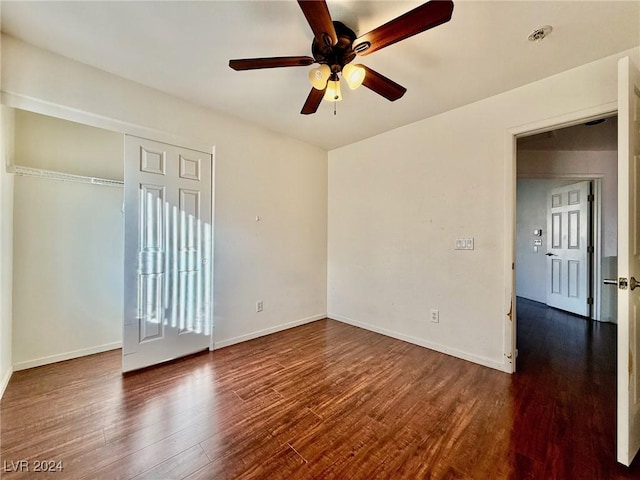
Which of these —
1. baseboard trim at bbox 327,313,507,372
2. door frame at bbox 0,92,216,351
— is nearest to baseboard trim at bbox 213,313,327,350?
door frame at bbox 0,92,216,351

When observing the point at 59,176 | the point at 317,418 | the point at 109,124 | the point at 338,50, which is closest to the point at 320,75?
the point at 338,50

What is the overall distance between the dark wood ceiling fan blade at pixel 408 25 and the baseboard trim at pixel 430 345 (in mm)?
2724

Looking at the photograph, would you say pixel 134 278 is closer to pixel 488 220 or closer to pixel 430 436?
pixel 430 436

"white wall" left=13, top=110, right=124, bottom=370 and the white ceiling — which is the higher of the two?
the white ceiling

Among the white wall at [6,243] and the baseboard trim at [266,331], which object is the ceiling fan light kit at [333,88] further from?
the baseboard trim at [266,331]

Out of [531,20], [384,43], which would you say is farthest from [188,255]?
[531,20]

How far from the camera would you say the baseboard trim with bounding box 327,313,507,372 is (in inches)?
99.5

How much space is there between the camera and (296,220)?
3711 millimetres

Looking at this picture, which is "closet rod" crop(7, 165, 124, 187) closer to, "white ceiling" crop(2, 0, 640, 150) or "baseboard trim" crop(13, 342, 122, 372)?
"white ceiling" crop(2, 0, 640, 150)

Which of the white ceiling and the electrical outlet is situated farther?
the electrical outlet

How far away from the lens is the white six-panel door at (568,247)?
13.6 ft

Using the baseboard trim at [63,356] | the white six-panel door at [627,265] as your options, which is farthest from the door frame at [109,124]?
the white six-panel door at [627,265]

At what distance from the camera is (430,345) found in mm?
2945

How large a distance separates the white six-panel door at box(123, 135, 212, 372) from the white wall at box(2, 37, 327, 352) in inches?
5.8
